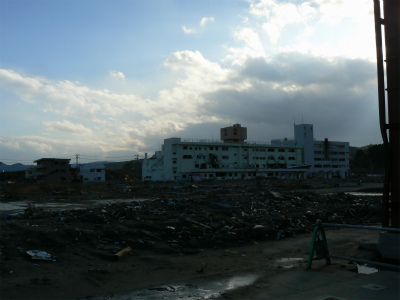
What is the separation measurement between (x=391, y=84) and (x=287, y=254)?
518 centimetres

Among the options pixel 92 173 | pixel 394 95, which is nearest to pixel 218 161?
pixel 92 173

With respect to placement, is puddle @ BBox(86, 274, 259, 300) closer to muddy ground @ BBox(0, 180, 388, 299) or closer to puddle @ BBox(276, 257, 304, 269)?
muddy ground @ BBox(0, 180, 388, 299)

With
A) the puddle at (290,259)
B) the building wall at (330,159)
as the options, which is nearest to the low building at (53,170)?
the building wall at (330,159)

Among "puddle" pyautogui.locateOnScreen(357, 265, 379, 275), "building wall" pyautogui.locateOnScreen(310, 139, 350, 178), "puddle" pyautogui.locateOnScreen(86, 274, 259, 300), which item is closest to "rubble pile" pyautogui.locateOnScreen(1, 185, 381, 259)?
"puddle" pyautogui.locateOnScreen(86, 274, 259, 300)

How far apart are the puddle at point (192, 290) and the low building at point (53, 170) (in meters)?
70.2

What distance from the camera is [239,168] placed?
81.8 m

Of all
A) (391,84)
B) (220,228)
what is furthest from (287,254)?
(391,84)

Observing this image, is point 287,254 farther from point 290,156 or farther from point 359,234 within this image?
point 290,156

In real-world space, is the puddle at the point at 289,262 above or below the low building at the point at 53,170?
below

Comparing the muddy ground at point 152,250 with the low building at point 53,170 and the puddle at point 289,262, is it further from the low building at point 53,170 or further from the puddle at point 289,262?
the low building at point 53,170

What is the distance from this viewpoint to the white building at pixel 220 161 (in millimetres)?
75438

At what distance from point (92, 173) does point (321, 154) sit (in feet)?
216

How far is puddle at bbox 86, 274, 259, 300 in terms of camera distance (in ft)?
18.4

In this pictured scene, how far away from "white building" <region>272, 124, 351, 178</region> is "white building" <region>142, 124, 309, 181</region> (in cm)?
270
